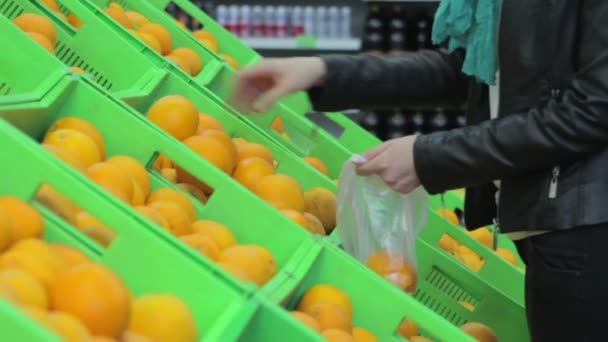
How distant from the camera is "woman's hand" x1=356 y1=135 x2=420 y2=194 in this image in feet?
5.54

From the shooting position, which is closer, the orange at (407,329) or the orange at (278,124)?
the orange at (407,329)

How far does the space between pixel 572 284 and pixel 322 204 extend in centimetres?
51

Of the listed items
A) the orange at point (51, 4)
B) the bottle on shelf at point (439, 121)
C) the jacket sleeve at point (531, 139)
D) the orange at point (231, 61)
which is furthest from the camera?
the bottle on shelf at point (439, 121)

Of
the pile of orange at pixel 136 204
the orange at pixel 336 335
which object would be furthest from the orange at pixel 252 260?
the orange at pixel 336 335

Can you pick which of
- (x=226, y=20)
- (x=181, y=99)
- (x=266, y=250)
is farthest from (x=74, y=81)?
(x=226, y=20)

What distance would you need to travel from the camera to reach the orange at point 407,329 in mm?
1566

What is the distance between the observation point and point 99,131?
5.15 ft

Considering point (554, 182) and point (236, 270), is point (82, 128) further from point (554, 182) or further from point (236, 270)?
point (554, 182)

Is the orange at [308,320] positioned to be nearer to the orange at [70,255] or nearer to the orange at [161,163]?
the orange at [70,255]

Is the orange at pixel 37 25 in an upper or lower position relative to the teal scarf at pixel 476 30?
lower

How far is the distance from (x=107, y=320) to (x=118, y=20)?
142 cm

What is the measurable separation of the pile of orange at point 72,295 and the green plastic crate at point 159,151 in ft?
1.02

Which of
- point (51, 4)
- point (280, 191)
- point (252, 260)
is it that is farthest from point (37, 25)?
point (252, 260)

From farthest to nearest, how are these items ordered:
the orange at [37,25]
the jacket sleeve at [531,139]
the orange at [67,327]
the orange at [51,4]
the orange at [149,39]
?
1. the orange at [149,39]
2. the orange at [51,4]
3. the orange at [37,25]
4. the jacket sleeve at [531,139]
5. the orange at [67,327]
